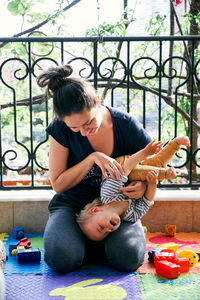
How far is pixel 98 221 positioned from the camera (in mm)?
1891

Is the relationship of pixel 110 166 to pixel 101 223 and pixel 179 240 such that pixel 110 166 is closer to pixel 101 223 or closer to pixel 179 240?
pixel 101 223

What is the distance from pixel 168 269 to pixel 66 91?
3.14ft

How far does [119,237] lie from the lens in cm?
196

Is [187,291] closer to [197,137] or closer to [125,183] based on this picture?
[125,183]

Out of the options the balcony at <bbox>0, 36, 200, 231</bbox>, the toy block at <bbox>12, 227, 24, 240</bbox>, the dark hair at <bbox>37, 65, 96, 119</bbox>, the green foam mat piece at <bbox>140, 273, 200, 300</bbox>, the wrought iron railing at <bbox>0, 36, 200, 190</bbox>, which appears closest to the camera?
the green foam mat piece at <bbox>140, 273, 200, 300</bbox>

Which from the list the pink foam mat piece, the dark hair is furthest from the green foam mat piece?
the dark hair

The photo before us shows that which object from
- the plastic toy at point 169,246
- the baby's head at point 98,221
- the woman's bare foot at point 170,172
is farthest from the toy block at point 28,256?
the woman's bare foot at point 170,172

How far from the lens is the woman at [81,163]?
5.88ft

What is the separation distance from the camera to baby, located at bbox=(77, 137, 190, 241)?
1.89 meters

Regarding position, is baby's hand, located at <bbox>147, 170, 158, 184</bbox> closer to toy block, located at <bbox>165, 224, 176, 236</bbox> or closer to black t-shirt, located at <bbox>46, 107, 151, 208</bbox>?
black t-shirt, located at <bbox>46, 107, 151, 208</bbox>

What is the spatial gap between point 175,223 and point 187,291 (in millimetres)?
911

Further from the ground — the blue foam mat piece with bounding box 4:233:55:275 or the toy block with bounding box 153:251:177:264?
the toy block with bounding box 153:251:177:264

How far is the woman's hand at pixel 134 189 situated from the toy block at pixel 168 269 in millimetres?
348

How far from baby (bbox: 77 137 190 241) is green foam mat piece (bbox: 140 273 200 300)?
0.31m
